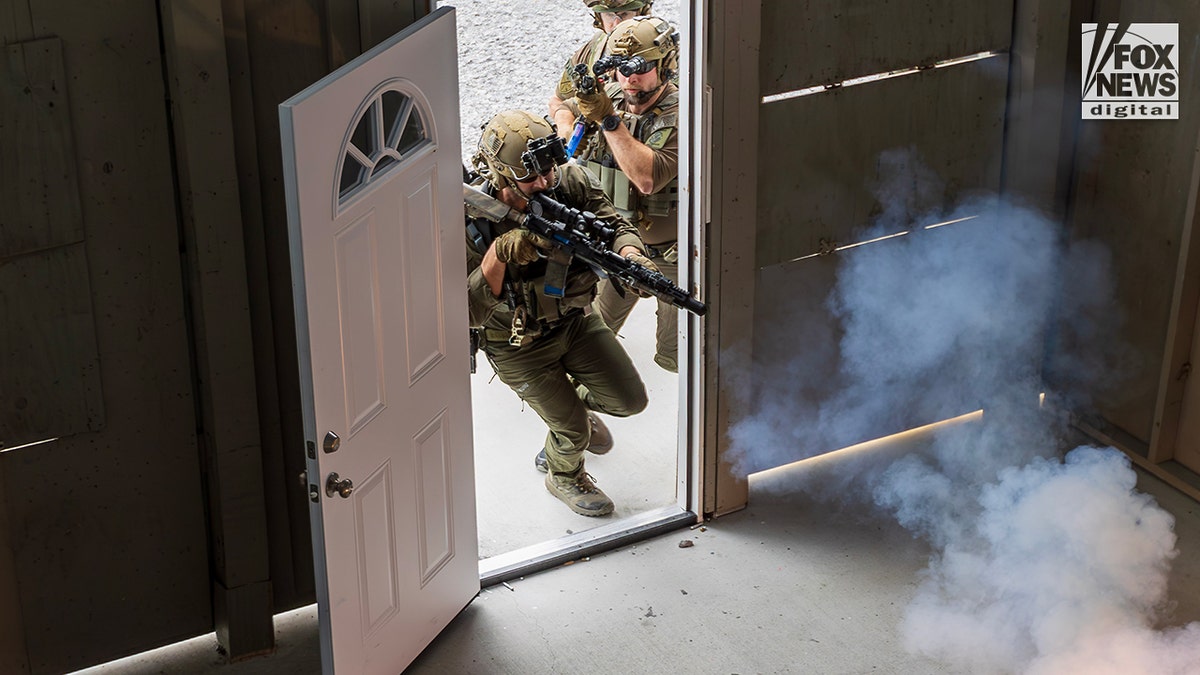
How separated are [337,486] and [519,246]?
1.45m

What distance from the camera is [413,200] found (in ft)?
12.8

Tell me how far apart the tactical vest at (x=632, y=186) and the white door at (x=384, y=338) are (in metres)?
1.66

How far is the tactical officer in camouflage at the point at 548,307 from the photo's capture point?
477 centimetres

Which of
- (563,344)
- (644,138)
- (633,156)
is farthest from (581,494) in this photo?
(644,138)

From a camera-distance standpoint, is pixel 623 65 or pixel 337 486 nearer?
pixel 337 486

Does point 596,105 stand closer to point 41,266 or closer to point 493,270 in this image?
point 493,270

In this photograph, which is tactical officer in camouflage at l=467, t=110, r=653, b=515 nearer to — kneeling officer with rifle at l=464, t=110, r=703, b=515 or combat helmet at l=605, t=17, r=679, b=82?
kneeling officer with rifle at l=464, t=110, r=703, b=515

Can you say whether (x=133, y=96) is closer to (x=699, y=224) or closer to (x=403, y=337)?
(x=403, y=337)

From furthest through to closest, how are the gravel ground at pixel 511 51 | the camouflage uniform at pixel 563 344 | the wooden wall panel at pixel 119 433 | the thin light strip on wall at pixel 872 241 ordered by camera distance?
the gravel ground at pixel 511 51
the thin light strip on wall at pixel 872 241
the camouflage uniform at pixel 563 344
the wooden wall panel at pixel 119 433

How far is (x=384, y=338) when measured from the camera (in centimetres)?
384

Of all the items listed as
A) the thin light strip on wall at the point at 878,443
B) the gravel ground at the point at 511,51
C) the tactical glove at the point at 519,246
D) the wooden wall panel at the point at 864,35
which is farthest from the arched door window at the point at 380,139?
the gravel ground at the point at 511,51

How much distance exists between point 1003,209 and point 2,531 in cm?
399

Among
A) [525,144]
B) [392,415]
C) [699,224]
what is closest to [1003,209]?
[699,224]

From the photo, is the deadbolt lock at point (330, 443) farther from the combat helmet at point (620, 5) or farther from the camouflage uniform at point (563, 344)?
the combat helmet at point (620, 5)
